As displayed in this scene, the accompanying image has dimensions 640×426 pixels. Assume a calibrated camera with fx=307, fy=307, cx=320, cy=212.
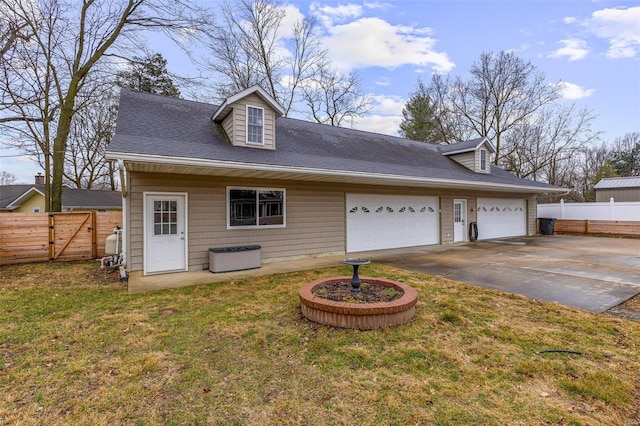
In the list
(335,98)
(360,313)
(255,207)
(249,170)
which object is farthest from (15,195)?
(360,313)

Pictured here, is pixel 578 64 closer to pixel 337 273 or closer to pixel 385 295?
pixel 337 273

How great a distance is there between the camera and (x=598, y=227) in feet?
51.2

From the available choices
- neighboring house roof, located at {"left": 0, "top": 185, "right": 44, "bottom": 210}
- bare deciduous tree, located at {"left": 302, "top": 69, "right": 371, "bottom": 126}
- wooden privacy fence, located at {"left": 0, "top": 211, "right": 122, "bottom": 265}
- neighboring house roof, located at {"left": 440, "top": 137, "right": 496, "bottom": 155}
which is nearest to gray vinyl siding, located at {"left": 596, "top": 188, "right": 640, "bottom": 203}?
neighboring house roof, located at {"left": 440, "top": 137, "right": 496, "bottom": 155}

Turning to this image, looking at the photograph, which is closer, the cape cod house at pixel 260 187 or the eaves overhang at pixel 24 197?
the cape cod house at pixel 260 187

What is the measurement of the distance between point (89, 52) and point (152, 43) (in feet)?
7.79

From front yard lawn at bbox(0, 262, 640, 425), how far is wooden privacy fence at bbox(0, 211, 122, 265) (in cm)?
520

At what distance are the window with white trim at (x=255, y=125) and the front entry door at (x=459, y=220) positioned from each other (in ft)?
28.0

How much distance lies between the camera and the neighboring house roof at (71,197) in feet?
66.9

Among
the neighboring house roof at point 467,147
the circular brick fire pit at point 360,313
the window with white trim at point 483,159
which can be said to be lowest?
the circular brick fire pit at point 360,313

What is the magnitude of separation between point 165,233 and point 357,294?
16.5 feet

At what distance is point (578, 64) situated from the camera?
13031 millimetres

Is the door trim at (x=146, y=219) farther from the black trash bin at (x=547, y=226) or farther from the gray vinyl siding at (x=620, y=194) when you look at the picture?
the gray vinyl siding at (x=620, y=194)

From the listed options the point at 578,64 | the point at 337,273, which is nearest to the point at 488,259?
the point at 337,273

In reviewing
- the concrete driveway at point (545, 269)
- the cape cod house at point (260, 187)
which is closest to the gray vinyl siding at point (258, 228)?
the cape cod house at point (260, 187)
